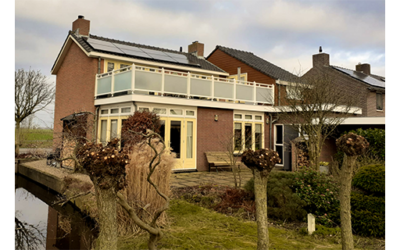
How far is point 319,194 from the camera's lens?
240 inches

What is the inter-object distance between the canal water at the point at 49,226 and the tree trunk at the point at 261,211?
3523 millimetres

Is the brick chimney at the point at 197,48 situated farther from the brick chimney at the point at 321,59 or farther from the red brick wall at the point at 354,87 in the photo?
the brick chimney at the point at 321,59

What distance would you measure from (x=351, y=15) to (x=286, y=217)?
4.70 meters

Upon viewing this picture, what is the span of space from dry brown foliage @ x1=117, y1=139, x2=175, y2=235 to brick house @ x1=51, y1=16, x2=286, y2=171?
5627mm

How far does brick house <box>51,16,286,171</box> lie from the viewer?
40.3ft

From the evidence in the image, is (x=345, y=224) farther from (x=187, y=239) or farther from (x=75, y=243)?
(x=75, y=243)

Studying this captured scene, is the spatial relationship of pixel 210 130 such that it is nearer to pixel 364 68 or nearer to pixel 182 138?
pixel 182 138

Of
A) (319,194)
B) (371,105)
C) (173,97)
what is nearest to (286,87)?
(173,97)

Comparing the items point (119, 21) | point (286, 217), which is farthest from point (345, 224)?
point (119, 21)

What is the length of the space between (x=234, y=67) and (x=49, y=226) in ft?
51.6

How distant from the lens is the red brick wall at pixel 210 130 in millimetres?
13562

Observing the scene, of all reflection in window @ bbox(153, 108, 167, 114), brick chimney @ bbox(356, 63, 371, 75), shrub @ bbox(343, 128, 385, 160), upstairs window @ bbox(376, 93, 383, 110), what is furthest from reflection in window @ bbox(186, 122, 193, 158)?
brick chimney @ bbox(356, 63, 371, 75)
